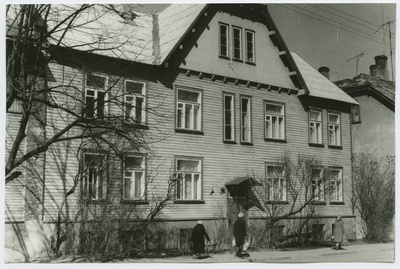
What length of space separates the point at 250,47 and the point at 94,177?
30.5ft

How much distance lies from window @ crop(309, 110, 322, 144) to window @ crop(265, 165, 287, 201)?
115 inches

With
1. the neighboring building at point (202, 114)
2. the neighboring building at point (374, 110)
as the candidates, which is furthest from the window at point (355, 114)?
the neighboring building at point (202, 114)

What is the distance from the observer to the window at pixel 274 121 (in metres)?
24.2

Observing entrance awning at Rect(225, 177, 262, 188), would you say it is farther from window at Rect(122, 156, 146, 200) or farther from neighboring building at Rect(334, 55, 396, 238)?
neighboring building at Rect(334, 55, 396, 238)

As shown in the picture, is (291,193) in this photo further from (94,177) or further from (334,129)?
(94,177)

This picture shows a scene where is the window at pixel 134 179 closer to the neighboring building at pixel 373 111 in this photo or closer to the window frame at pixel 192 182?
the window frame at pixel 192 182

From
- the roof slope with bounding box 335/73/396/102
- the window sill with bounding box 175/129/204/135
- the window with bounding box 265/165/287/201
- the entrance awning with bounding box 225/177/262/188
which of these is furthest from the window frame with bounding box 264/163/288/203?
the roof slope with bounding box 335/73/396/102

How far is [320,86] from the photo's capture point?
26656 millimetres

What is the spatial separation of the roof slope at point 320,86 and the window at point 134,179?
9996 millimetres

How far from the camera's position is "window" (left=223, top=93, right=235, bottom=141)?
75.4 ft

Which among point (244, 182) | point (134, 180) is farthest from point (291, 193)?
point (134, 180)

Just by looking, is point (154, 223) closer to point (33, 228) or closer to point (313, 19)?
point (33, 228)

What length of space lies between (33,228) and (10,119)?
139 inches

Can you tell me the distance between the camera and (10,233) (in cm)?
1599
